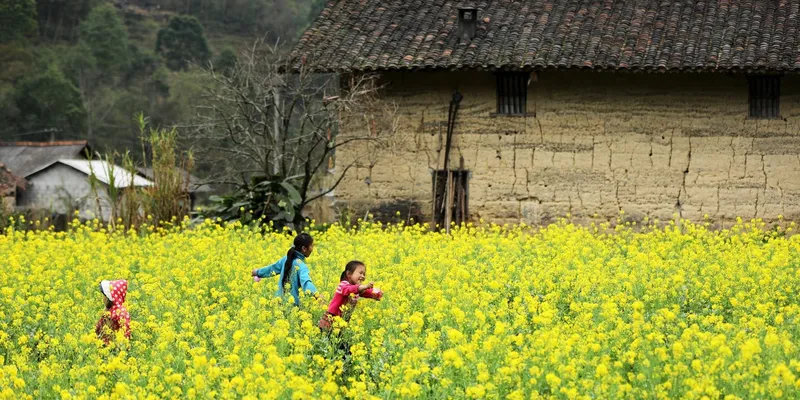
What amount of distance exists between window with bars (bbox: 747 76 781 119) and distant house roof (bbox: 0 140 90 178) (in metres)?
26.4

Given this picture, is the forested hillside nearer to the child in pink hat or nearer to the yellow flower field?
the yellow flower field

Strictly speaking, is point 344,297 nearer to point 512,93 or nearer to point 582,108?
point 582,108

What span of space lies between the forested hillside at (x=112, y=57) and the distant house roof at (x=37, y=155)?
5244 mm

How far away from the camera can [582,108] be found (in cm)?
1848

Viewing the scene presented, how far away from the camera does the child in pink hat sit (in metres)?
8.49

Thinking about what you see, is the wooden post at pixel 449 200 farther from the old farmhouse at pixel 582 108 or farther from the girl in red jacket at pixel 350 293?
the girl in red jacket at pixel 350 293

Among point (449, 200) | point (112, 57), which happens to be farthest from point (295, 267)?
point (112, 57)

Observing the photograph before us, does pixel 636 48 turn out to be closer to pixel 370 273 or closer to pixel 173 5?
pixel 370 273

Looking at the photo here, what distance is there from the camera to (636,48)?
17.9m

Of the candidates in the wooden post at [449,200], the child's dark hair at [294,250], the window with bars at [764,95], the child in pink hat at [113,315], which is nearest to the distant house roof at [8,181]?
the wooden post at [449,200]

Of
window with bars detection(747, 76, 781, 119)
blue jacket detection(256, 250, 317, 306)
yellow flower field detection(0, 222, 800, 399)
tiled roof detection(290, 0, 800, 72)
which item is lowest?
yellow flower field detection(0, 222, 800, 399)

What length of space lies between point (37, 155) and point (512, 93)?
2589 cm

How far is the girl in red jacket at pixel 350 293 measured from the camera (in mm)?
8445

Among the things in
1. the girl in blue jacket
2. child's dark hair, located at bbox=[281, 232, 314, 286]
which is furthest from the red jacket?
child's dark hair, located at bbox=[281, 232, 314, 286]
